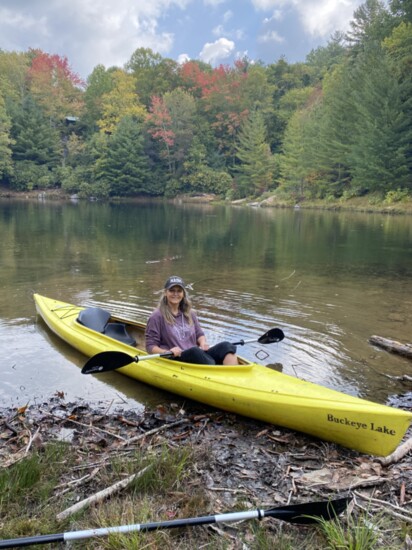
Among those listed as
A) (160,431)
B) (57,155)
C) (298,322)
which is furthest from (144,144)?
(160,431)

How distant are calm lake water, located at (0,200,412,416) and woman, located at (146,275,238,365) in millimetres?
624

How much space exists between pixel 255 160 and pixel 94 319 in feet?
141

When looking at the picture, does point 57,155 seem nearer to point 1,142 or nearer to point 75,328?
point 1,142

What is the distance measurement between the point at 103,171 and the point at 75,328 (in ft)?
145

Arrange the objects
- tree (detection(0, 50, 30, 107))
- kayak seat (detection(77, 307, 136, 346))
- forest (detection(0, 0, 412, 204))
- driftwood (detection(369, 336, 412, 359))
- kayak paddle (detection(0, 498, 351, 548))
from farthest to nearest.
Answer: tree (detection(0, 50, 30, 107)) < forest (detection(0, 0, 412, 204)) < kayak seat (detection(77, 307, 136, 346)) < driftwood (detection(369, 336, 412, 359)) < kayak paddle (detection(0, 498, 351, 548))

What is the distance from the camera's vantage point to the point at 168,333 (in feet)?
17.4

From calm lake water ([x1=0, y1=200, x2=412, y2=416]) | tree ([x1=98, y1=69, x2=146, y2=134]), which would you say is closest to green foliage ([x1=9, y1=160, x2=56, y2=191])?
tree ([x1=98, y1=69, x2=146, y2=134])

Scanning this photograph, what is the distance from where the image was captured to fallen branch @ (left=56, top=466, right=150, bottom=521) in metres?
2.66

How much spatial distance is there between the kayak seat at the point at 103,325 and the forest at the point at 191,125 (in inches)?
1237

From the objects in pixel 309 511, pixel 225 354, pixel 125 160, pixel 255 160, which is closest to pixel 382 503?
pixel 309 511

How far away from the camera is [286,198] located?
139 feet

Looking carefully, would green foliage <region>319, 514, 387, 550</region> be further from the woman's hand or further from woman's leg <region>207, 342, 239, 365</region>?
the woman's hand

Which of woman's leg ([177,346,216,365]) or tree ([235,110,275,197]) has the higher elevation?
tree ([235,110,275,197])

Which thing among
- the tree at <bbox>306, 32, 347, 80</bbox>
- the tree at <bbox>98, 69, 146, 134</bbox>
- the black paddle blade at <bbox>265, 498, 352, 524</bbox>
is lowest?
the black paddle blade at <bbox>265, 498, 352, 524</bbox>
